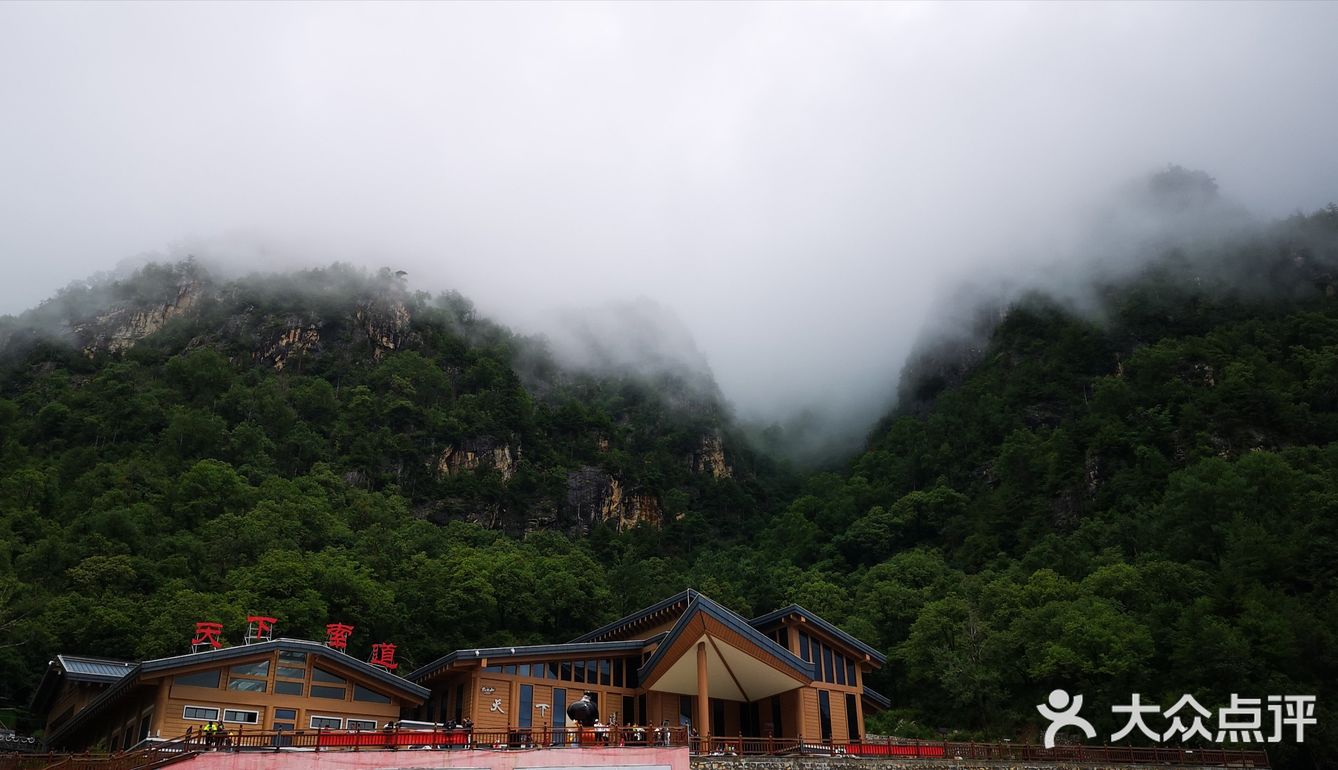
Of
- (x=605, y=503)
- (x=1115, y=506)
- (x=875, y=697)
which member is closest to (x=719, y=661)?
(x=875, y=697)

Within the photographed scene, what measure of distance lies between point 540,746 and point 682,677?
27.1ft

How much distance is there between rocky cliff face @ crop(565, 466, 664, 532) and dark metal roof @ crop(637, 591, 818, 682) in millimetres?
62941

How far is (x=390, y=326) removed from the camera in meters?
98.7

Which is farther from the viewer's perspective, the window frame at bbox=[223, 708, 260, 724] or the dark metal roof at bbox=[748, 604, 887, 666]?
the dark metal roof at bbox=[748, 604, 887, 666]

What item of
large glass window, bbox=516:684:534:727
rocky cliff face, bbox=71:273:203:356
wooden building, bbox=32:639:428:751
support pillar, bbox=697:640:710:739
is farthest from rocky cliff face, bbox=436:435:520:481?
support pillar, bbox=697:640:710:739

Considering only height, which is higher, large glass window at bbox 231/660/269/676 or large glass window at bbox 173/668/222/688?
large glass window at bbox 231/660/269/676

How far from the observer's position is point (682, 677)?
27062mm

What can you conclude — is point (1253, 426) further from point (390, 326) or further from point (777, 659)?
point (390, 326)

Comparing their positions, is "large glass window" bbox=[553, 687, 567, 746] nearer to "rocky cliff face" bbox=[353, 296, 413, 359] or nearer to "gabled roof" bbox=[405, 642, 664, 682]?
"gabled roof" bbox=[405, 642, 664, 682]

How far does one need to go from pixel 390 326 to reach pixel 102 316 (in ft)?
101

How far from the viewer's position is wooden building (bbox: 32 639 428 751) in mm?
22922

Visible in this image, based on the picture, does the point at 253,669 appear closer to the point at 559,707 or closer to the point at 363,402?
the point at 559,707

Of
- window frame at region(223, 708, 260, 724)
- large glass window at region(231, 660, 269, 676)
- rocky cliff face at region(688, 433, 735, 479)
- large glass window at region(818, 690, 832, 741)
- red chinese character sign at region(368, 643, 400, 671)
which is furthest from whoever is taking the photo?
rocky cliff face at region(688, 433, 735, 479)

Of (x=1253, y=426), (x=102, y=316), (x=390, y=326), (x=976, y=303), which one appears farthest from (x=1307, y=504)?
(x=102, y=316)
